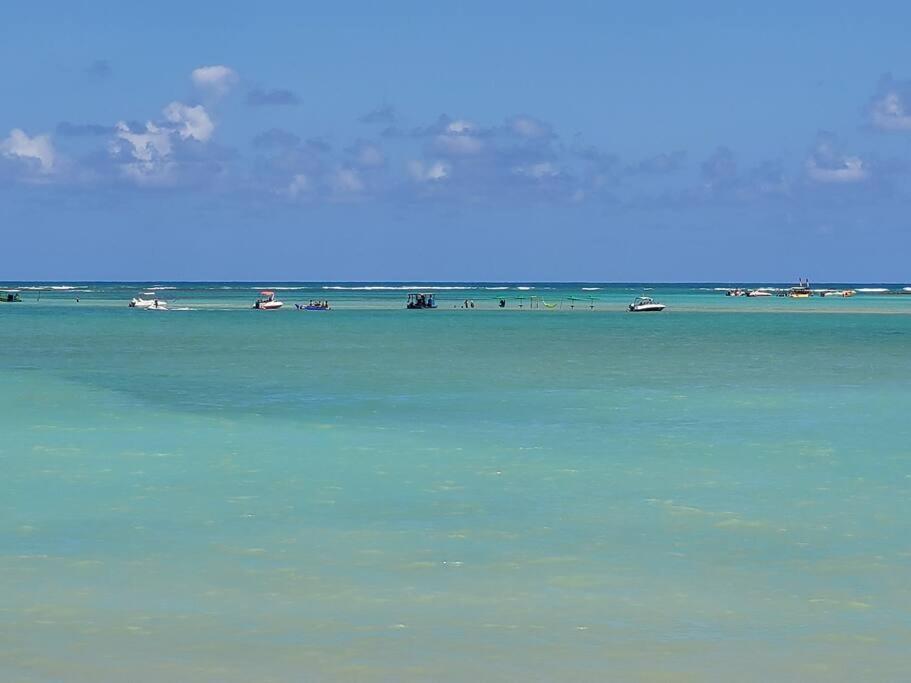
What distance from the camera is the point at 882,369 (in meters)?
39.3

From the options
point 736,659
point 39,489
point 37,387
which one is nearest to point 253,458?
point 39,489

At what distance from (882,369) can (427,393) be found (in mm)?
16179

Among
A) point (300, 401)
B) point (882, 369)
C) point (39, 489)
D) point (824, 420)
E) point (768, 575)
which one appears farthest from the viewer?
point (882, 369)

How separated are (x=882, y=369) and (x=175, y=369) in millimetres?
22061

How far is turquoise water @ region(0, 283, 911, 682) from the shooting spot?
391 inches

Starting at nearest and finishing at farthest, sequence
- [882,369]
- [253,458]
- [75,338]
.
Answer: [253,458] → [882,369] → [75,338]

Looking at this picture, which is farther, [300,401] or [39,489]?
[300,401]

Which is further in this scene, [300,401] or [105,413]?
[300,401]

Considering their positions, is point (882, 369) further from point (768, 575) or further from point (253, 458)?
point (768, 575)

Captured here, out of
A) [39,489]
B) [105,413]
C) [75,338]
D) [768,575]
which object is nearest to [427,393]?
[105,413]

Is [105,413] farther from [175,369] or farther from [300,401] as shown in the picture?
[175,369]

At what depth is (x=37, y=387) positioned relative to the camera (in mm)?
32375

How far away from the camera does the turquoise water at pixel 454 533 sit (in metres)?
9.92

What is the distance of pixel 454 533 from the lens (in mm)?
14180
